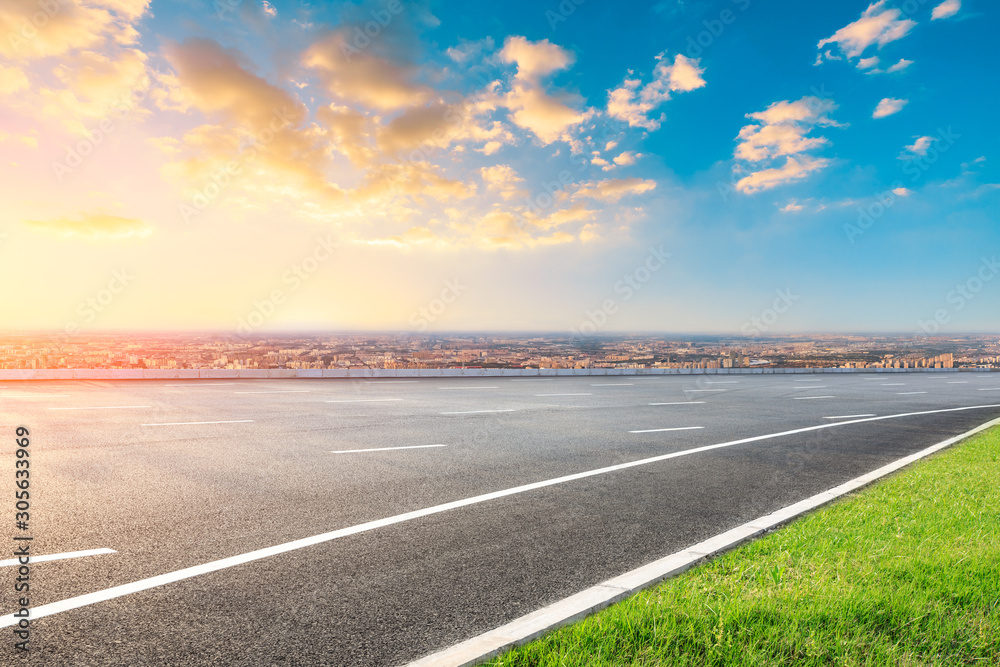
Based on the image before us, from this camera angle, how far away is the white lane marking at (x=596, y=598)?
2994mm

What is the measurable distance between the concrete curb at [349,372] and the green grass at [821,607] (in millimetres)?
24473

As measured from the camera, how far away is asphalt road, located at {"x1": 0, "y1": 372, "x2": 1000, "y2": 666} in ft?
11.0

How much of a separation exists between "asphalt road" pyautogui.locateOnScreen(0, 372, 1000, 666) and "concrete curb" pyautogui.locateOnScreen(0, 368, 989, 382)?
32.0 ft

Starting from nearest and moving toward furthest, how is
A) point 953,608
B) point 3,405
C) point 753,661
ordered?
point 753,661 < point 953,608 < point 3,405

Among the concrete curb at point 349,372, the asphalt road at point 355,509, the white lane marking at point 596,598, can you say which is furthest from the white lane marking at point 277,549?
the concrete curb at point 349,372

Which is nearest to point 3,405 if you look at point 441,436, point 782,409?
point 441,436

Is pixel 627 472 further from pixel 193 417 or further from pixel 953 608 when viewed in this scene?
pixel 193 417

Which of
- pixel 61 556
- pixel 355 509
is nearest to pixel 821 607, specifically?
pixel 355 509

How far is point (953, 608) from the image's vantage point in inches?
140

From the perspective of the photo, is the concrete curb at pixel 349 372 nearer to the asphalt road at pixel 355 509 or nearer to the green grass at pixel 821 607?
the asphalt road at pixel 355 509

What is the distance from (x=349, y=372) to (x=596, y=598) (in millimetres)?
25171

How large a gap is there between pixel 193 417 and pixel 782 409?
48.2 ft

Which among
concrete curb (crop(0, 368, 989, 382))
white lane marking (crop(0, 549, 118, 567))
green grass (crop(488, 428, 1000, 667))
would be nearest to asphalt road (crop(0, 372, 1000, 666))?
white lane marking (crop(0, 549, 118, 567))

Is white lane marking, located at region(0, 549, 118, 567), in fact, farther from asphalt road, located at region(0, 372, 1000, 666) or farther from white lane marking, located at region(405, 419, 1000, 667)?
white lane marking, located at region(405, 419, 1000, 667)
